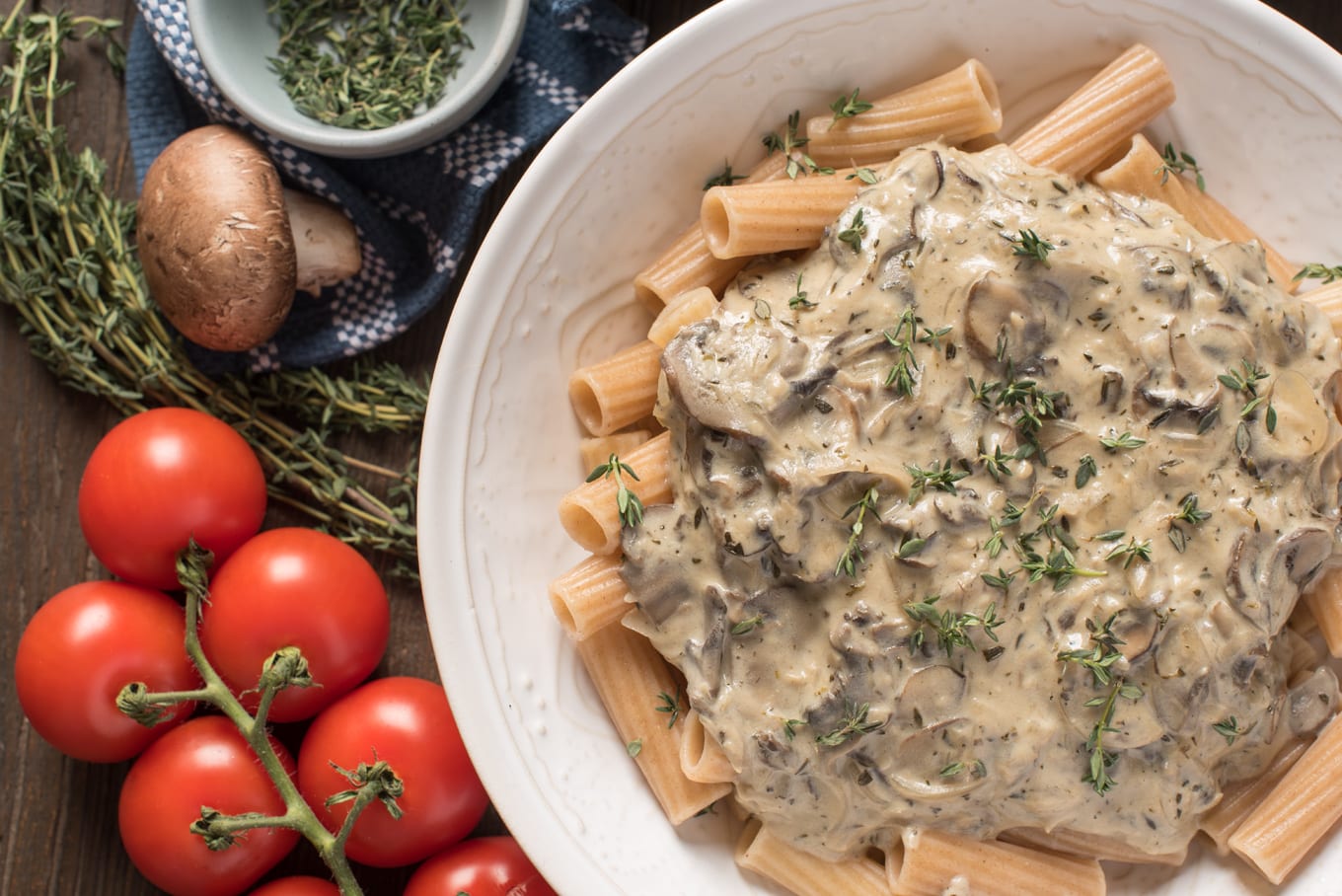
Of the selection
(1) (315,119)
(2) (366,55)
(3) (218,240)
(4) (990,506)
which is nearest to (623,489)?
(4) (990,506)

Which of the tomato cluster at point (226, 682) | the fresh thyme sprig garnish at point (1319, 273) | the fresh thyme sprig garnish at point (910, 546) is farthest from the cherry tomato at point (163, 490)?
the fresh thyme sprig garnish at point (1319, 273)

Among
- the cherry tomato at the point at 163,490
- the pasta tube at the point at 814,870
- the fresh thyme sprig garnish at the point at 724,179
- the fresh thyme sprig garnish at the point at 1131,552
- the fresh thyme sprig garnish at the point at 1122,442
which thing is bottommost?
the cherry tomato at the point at 163,490

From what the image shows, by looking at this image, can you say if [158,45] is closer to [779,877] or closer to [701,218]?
[701,218]

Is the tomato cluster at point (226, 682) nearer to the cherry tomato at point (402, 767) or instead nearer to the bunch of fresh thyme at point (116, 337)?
the cherry tomato at point (402, 767)

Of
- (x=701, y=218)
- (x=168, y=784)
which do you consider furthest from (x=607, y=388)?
(x=168, y=784)

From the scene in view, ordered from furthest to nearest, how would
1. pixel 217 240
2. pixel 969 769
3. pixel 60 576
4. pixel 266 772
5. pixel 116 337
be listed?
pixel 60 576
pixel 116 337
pixel 266 772
pixel 217 240
pixel 969 769

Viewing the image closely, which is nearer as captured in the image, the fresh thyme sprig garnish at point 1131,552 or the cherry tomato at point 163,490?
the fresh thyme sprig garnish at point 1131,552

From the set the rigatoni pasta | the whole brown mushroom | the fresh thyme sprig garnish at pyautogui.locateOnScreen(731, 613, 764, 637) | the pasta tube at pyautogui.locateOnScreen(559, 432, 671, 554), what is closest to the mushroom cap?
the whole brown mushroom

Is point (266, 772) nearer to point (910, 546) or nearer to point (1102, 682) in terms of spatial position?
point (910, 546)
